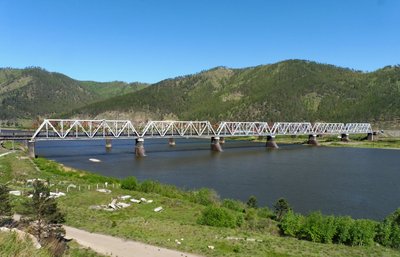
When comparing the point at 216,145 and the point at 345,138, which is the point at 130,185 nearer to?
the point at 216,145

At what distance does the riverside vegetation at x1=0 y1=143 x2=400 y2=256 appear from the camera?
25.8 meters

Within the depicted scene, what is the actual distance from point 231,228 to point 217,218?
141 cm

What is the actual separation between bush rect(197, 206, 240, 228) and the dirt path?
1009cm

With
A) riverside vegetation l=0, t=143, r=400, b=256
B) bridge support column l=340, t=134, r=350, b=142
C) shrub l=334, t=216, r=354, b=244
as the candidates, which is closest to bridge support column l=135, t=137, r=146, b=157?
riverside vegetation l=0, t=143, r=400, b=256

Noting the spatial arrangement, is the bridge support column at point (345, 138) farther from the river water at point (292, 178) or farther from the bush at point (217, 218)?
the bush at point (217, 218)

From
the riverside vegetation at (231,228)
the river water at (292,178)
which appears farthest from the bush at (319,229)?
the river water at (292,178)

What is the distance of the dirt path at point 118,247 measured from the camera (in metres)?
22.1

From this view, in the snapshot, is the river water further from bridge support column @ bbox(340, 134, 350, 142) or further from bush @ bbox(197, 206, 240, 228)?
bridge support column @ bbox(340, 134, 350, 142)

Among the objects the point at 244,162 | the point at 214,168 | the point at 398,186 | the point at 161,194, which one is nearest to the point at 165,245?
the point at 161,194

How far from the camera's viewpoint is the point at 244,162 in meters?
101

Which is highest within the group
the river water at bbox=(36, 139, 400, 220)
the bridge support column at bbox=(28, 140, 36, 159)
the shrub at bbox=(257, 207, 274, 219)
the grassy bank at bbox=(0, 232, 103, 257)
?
the grassy bank at bbox=(0, 232, 103, 257)

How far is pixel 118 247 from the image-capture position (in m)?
23.2

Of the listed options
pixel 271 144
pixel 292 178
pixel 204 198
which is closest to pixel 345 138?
pixel 271 144

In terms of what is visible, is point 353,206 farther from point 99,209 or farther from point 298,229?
point 99,209
